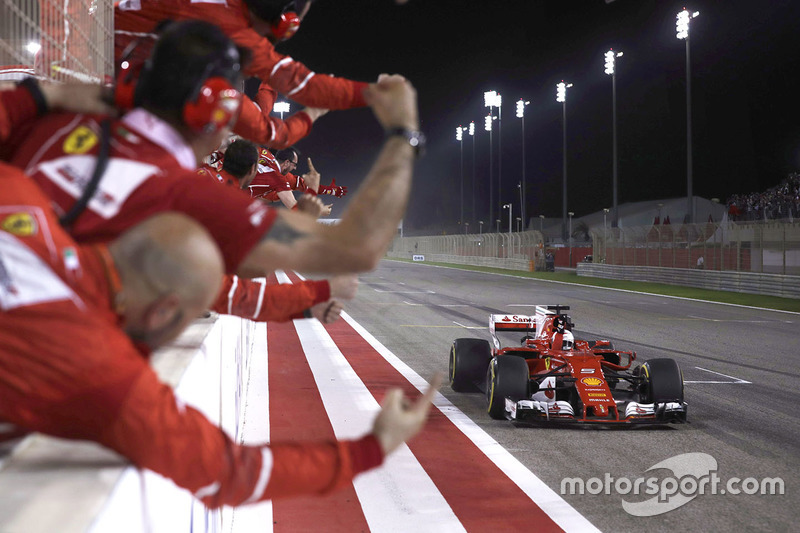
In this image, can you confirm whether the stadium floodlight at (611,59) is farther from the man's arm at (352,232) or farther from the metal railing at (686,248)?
the man's arm at (352,232)

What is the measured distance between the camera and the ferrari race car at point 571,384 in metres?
6.76

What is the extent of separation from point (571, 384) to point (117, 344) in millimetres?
6799

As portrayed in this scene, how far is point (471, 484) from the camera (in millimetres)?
5270

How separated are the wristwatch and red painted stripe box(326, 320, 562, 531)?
10.2 ft

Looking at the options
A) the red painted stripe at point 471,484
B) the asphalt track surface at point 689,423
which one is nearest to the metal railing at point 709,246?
the asphalt track surface at point 689,423

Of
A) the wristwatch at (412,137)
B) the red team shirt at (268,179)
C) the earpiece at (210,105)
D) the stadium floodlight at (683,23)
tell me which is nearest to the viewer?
the earpiece at (210,105)

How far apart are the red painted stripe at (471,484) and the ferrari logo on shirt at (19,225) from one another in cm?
354

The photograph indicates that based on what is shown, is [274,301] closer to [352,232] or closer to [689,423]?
[352,232]

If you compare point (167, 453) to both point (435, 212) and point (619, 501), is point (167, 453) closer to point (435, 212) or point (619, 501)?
point (619, 501)

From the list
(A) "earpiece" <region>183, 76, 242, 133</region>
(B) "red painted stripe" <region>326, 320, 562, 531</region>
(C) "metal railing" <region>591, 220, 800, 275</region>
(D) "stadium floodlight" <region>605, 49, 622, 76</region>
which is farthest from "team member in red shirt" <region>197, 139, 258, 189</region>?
(D) "stadium floodlight" <region>605, 49, 622, 76</region>

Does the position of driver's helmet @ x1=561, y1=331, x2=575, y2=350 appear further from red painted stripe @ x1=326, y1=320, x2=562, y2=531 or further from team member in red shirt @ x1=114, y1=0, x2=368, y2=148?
team member in red shirt @ x1=114, y1=0, x2=368, y2=148

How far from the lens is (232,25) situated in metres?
3.15

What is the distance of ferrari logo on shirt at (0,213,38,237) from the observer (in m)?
1.44

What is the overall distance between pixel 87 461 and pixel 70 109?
852 mm
